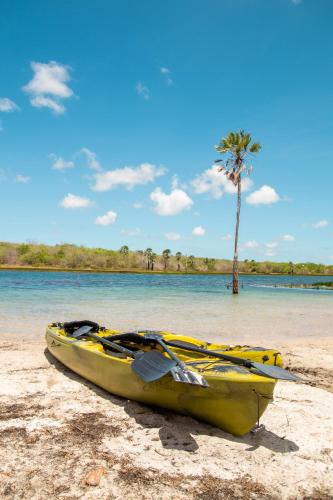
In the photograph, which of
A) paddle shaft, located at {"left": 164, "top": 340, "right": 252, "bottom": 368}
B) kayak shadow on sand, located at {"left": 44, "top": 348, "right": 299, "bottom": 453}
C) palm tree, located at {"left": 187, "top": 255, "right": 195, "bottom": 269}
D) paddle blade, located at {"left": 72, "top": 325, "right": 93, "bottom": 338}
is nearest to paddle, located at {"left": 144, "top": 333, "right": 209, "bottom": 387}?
kayak shadow on sand, located at {"left": 44, "top": 348, "right": 299, "bottom": 453}

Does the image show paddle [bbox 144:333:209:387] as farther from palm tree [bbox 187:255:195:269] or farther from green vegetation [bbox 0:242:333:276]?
palm tree [bbox 187:255:195:269]

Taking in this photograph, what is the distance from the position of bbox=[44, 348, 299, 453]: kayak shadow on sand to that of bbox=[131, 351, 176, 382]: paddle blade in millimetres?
684

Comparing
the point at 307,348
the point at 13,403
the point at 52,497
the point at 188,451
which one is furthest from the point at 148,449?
the point at 307,348

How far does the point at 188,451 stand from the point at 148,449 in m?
0.47

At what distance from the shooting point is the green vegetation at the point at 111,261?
103 meters

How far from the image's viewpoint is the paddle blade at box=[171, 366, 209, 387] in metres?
4.10

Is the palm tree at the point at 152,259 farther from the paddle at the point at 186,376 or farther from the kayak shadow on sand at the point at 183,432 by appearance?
the paddle at the point at 186,376

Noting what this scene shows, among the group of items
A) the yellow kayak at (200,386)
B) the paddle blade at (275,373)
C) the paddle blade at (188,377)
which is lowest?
the yellow kayak at (200,386)

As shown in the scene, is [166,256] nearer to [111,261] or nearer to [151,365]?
[111,261]

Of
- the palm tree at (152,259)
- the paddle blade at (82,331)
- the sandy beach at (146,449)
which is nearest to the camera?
the sandy beach at (146,449)

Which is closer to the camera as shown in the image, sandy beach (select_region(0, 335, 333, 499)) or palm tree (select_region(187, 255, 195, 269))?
sandy beach (select_region(0, 335, 333, 499))

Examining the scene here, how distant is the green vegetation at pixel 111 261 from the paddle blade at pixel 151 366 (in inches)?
3931

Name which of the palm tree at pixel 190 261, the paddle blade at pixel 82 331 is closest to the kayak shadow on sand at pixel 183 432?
the paddle blade at pixel 82 331

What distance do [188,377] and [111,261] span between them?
106606 mm
